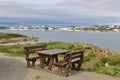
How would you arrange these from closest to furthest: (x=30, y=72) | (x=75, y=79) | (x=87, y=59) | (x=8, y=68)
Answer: (x=75, y=79) < (x=30, y=72) < (x=8, y=68) < (x=87, y=59)

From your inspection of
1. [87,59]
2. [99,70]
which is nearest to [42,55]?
[99,70]

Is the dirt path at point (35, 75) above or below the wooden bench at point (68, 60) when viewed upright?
below

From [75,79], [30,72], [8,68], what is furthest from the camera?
[8,68]

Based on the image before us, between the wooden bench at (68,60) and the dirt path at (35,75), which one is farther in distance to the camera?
the wooden bench at (68,60)

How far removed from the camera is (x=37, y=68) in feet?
60.0

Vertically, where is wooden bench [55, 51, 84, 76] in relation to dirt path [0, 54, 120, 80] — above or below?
above

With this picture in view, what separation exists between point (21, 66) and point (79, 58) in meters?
4.27

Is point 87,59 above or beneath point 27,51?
beneath

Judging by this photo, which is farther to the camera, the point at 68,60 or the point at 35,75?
the point at 35,75

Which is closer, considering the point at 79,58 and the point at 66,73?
the point at 66,73

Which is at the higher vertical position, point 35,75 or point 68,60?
point 68,60

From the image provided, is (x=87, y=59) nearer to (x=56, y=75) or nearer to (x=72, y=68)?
(x=72, y=68)

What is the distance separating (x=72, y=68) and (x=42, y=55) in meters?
2.33

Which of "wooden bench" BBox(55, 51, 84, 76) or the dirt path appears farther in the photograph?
"wooden bench" BBox(55, 51, 84, 76)
